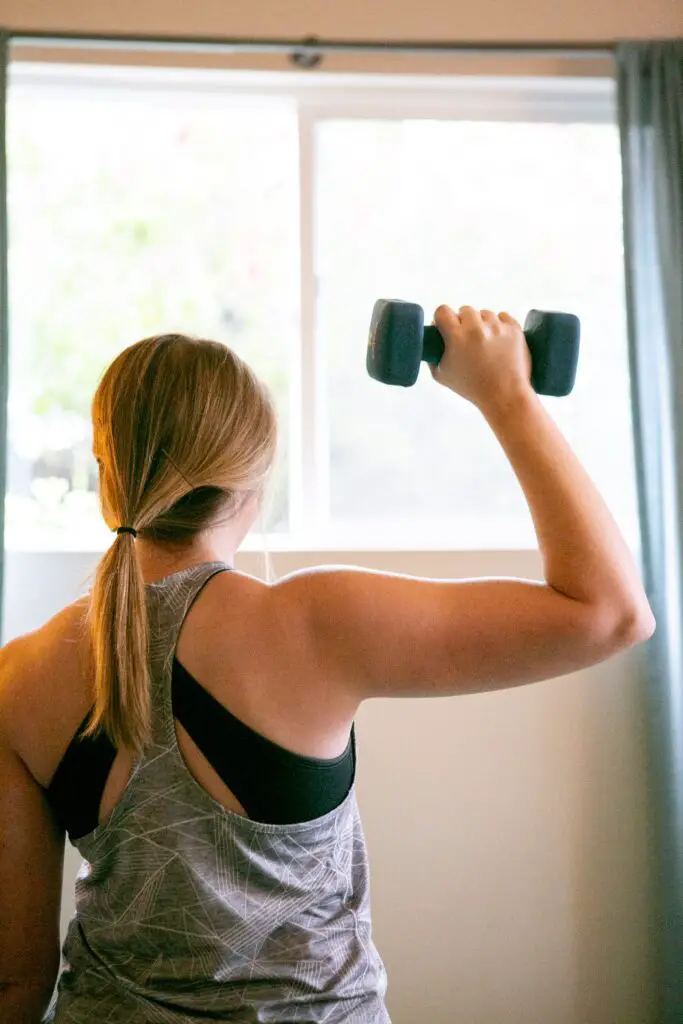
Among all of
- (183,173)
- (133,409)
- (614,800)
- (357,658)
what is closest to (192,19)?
(183,173)

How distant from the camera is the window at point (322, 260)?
2.36m

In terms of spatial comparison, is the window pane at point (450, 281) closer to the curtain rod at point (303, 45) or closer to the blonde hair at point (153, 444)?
the curtain rod at point (303, 45)

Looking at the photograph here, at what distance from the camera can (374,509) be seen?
240 centimetres

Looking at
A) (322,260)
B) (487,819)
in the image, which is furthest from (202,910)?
(322,260)

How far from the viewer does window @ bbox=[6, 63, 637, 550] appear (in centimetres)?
236

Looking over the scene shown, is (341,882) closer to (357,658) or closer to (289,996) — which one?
(289,996)

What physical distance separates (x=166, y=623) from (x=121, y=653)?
0.18 ft

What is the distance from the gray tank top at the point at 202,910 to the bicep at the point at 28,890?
0.33 ft

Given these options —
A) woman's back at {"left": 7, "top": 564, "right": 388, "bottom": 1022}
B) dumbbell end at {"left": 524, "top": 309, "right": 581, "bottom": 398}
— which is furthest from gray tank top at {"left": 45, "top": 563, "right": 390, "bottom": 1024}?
dumbbell end at {"left": 524, "top": 309, "right": 581, "bottom": 398}

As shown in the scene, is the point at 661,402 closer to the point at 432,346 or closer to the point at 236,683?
the point at 432,346

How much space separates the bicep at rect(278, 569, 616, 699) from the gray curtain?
1.39 m

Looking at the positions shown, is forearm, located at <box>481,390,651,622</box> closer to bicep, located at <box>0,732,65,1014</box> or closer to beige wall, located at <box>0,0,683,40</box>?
bicep, located at <box>0,732,65,1014</box>

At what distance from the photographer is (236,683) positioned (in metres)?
0.87

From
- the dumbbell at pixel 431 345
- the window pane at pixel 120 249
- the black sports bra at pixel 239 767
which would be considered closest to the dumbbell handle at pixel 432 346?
the dumbbell at pixel 431 345
